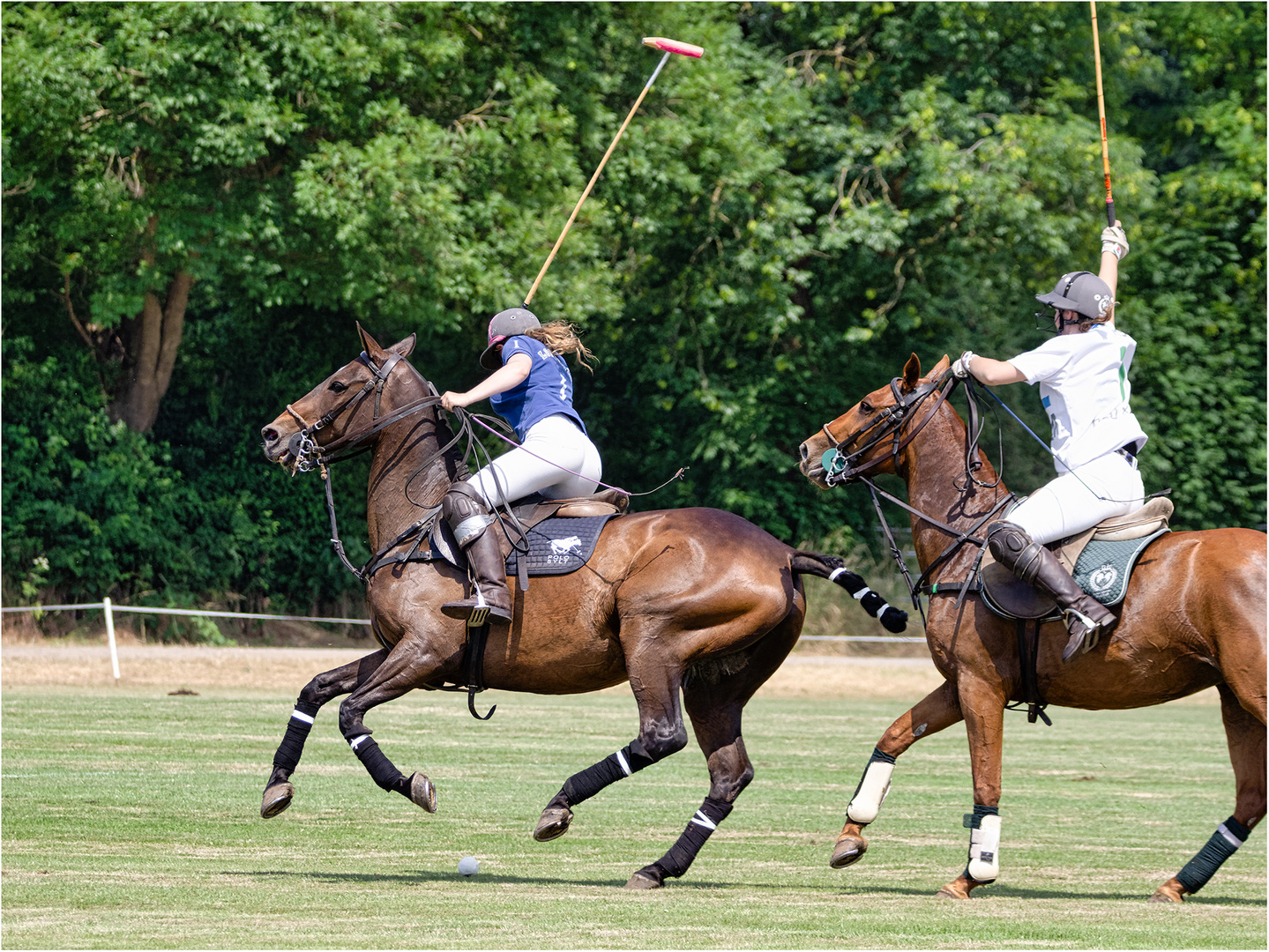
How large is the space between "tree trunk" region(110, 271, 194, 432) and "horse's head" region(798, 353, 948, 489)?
1948 centimetres

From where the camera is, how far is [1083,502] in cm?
853

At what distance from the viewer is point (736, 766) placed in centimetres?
900

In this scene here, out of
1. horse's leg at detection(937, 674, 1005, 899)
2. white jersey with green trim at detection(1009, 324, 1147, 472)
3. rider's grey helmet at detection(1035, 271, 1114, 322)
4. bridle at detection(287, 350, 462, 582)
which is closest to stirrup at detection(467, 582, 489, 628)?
bridle at detection(287, 350, 462, 582)

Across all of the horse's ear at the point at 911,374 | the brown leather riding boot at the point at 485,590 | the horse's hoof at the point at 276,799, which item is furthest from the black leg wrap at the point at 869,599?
the horse's hoof at the point at 276,799

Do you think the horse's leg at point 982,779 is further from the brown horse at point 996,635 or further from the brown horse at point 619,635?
the brown horse at point 619,635

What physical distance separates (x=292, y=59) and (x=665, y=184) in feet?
23.3

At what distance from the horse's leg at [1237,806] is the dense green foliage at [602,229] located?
1662 centimetres

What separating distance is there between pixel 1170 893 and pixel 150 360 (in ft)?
71.7

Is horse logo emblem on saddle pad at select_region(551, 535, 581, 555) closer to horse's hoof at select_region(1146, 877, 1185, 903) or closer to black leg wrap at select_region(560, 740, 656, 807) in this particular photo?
black leg wrap at select_region(560, 740, 656, 807)

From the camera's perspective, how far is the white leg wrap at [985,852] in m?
8.46

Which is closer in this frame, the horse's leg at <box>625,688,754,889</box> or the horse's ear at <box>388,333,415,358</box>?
the horse's leg at <box>625,688,754,889</box>

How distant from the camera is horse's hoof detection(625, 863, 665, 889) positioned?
8.68 meters

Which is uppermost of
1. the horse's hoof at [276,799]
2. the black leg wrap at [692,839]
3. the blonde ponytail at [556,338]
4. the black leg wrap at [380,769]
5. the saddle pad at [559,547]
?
the blonde ponytail at [556,338]

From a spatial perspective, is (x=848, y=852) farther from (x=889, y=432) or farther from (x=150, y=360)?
(x=150, y=360)
